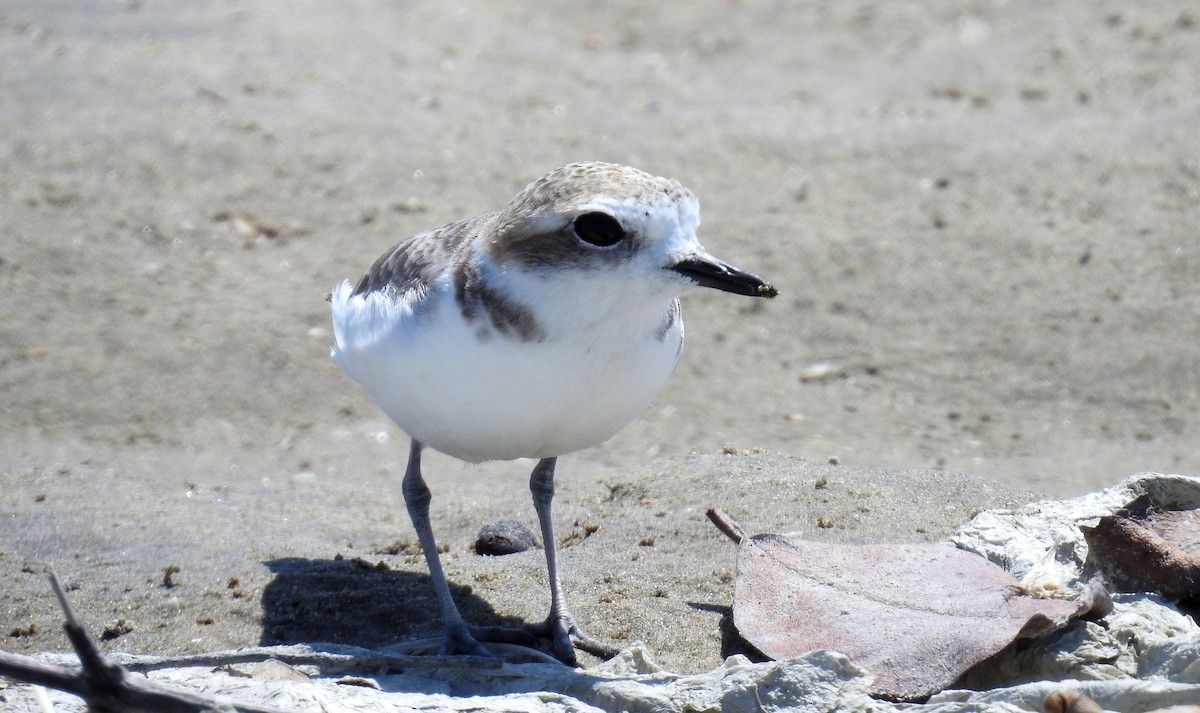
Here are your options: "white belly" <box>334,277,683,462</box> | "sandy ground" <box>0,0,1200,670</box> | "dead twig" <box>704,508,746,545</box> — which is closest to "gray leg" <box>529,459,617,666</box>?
"sandy ground" <box>0,0,1200,670</box>

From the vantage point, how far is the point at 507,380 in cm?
327

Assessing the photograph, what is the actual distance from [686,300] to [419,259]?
11.7 ft

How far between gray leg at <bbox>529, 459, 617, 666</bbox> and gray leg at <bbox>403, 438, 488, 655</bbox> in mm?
234

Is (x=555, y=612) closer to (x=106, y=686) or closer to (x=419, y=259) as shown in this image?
(x=419, y=259)

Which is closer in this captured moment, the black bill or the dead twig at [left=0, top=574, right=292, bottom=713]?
the dead twig at [left=0, top=574, right=292, bottom=713]

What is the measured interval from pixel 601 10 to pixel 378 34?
1775 millimetres

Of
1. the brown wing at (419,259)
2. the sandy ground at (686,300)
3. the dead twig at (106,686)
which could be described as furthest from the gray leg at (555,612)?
the dead twig at (106,686)

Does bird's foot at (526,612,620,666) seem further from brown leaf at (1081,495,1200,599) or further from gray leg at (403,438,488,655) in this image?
brown leaf at (1081,495,1200,599)

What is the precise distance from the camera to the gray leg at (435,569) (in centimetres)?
366

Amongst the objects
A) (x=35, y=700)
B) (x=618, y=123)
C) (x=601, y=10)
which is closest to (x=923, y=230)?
(x=618, y=123)

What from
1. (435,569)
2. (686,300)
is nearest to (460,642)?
(435,569)

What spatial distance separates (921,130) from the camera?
8.35 metres

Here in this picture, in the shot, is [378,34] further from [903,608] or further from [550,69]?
[903,608]

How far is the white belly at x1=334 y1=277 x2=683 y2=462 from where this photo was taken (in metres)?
3.26
